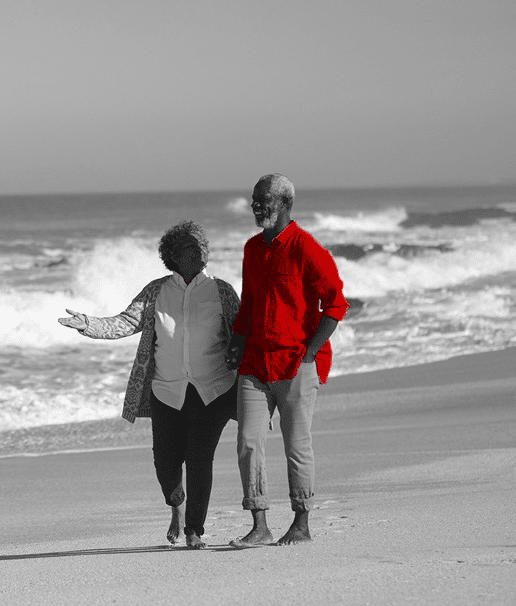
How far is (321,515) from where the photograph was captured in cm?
513

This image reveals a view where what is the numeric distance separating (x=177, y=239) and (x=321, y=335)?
81 centimetres

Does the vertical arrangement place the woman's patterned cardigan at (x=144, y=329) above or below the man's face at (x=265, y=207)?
below

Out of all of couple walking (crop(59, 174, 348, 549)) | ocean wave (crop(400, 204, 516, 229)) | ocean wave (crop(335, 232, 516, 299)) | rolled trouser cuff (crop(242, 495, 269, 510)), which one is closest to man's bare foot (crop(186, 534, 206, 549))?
couple walking (crop(59, 174, 348, 549))

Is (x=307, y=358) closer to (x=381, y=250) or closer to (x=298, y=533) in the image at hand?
(x=298, y=533)

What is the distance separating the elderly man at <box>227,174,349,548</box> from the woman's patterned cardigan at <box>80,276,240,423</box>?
0.22 m

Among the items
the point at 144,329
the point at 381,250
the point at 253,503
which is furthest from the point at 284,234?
the point at 381,250

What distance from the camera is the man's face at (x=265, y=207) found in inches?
170

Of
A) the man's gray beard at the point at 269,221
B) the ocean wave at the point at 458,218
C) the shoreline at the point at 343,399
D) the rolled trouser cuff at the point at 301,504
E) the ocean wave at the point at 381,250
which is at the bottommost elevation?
the ocean wave at the point at 458,218

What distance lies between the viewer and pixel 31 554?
4637 mm

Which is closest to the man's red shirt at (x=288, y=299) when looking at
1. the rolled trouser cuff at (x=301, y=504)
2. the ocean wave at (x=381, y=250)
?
the rolled trouser cuff at (x=301, y=504)

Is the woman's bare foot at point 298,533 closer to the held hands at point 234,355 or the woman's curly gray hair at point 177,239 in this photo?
the held hands at point 234,355

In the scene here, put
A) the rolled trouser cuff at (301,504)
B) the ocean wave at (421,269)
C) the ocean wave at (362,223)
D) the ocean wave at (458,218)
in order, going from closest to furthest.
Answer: the rolled trouser cuff at (301,504) < the ocean wave at (421,269) < the ocean wave at (362,223) < the ocean wave at (458,218)

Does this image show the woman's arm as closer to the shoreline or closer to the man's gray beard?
the man's gray beard

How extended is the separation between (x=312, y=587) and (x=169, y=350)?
1.38 m
